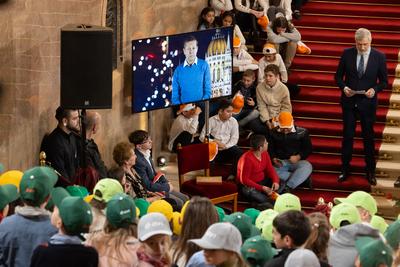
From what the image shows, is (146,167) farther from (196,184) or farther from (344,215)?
(344,215)

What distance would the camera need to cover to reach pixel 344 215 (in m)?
10.4

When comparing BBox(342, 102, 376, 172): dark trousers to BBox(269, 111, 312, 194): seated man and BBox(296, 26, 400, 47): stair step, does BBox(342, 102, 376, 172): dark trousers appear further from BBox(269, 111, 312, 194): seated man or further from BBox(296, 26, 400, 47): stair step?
BBox(296, 26, 400, 47): stair step

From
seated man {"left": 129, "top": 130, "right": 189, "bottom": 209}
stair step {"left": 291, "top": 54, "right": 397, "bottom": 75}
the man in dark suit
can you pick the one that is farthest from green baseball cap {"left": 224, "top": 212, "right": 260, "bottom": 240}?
stair step {"left": 291, "top": 54, "right": 397, "bottom": 75}

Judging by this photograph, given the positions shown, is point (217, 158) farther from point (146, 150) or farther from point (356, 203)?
point (356, 203)

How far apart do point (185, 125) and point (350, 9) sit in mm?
4673

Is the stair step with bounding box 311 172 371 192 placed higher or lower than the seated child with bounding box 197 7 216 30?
lower

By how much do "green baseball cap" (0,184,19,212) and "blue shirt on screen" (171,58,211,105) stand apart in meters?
6.29

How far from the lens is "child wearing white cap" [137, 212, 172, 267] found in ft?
30.0

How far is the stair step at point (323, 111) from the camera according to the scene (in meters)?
18.5

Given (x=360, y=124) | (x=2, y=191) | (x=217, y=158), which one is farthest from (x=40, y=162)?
(x=360, y=124)

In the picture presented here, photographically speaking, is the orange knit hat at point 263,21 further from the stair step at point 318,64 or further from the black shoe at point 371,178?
the black shoe at point 371,178

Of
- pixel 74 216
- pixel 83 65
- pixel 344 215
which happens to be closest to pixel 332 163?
pixel 83 65

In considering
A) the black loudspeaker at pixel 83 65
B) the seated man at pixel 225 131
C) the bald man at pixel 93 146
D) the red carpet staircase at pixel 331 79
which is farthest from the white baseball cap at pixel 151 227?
the red carpet staircase at pixel 331 79

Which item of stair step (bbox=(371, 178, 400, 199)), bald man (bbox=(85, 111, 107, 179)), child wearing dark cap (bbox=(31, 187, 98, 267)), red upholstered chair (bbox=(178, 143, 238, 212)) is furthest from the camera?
stair step (bbox=(371, 178, 400, 199))
